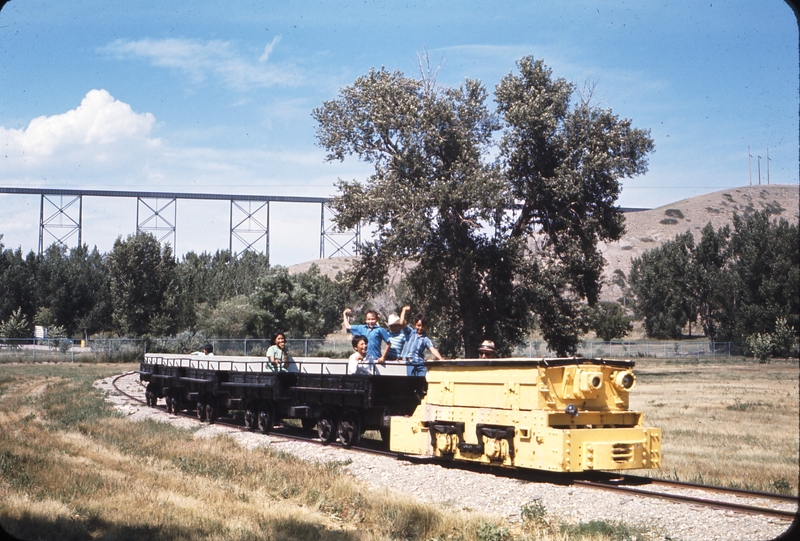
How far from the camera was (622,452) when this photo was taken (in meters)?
11.7

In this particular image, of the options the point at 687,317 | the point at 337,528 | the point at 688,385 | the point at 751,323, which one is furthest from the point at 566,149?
the point at 687,317

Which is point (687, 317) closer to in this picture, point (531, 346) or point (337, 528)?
point (531, 346)

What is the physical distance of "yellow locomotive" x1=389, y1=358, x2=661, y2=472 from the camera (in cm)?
1142

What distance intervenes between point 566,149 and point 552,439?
92.6ft

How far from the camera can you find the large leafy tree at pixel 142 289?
69.3m

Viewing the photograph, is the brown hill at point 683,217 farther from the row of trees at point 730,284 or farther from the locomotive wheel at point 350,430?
the locomotive wheel at point 350,430

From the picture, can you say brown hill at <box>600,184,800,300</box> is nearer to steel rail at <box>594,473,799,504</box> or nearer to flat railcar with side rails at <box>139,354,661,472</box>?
flat railcar with side rails at <box>139,354,661,472</box>

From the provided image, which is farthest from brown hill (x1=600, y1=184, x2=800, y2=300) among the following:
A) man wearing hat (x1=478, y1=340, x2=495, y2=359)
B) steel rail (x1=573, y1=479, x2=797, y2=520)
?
steel rail (x1=573, y1=479, x2=797, y2=520)

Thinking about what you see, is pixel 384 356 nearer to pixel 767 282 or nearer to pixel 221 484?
pixel 221 484

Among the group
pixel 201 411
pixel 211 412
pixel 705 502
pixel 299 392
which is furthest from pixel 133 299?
pixel 705 502

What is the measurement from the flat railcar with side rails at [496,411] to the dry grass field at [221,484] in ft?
5.75

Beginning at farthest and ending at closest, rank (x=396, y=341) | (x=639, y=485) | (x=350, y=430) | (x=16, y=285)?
(x=16, y=285) → (x=350, y=430) → (x=396, y=341) → (x=639, y=485)

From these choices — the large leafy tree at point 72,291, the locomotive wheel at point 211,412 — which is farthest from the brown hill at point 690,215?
the locomotive wheel at point 211,412

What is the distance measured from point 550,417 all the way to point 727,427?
11406 millimetres
